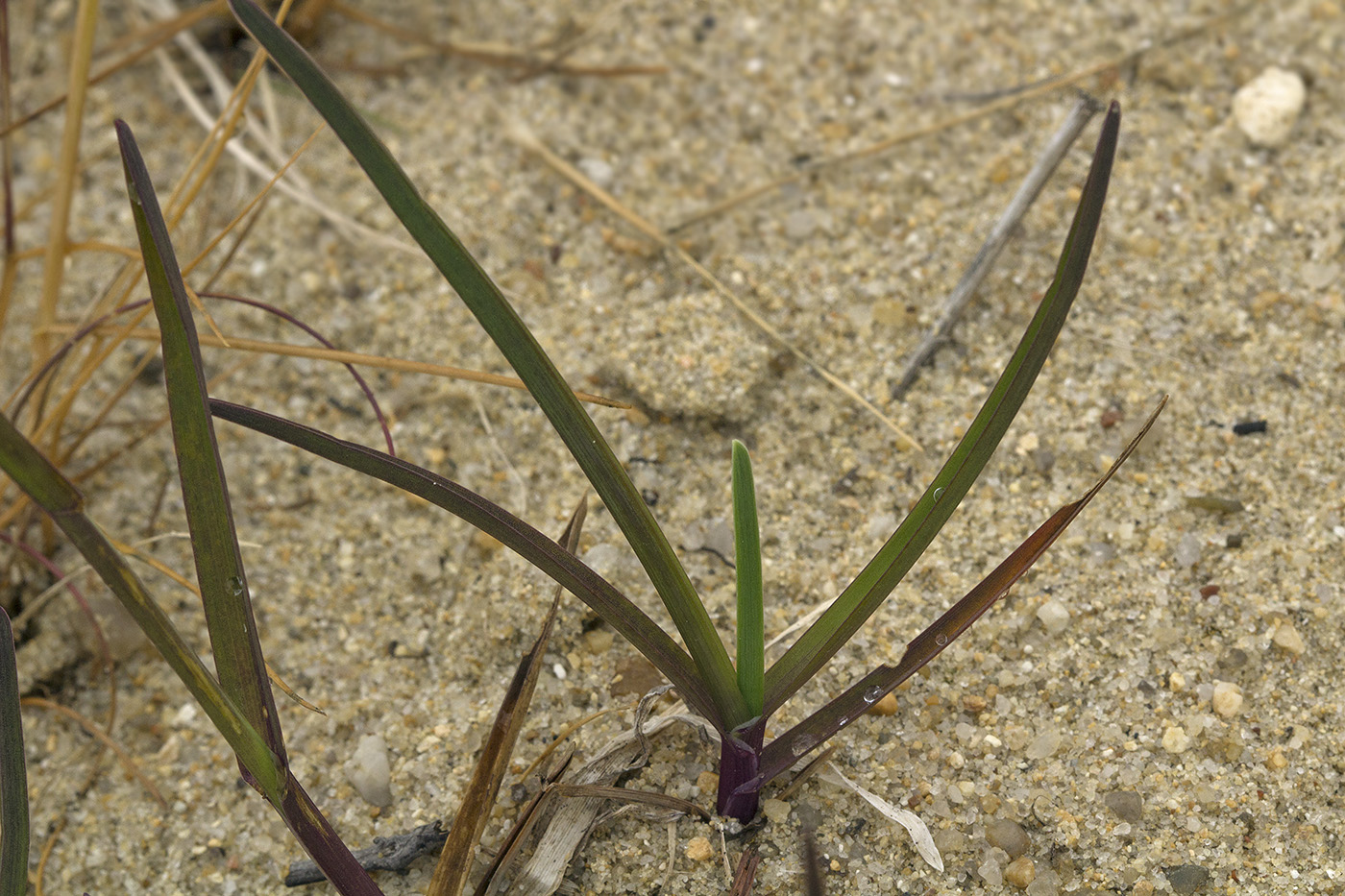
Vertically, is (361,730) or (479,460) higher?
(479,460)

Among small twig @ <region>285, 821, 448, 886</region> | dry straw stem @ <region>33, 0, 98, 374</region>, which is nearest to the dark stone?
small twig @ <region>285, 821, 448, 886</region>

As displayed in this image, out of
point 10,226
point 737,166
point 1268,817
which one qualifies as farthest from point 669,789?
point 10,226

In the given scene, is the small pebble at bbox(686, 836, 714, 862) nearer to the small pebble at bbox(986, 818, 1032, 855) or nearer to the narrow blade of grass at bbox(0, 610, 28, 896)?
the small pebble at bbox(986, 818, 1032, 855)

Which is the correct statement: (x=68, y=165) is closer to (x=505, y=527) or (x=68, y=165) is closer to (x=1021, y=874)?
(x=505, y=527)

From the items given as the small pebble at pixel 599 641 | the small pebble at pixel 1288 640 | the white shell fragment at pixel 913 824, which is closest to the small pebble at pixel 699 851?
the white shell fragment at pixel 913 824

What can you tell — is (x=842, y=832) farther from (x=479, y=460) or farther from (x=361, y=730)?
(x=479, y=460)

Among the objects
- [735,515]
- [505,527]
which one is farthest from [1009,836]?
[505,527]
